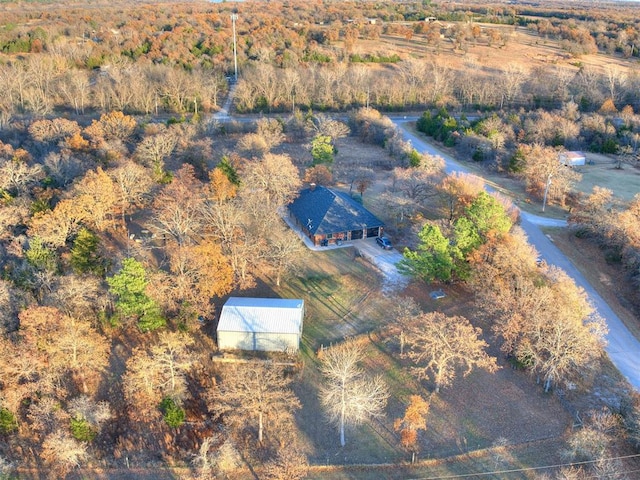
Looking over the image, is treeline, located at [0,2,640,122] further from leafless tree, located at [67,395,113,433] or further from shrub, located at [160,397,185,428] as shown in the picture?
shrub, located at [160,397,185,428]

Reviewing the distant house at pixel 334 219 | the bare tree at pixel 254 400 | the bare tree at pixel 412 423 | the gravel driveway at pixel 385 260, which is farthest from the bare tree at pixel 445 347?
the distant house at pixel 334 219

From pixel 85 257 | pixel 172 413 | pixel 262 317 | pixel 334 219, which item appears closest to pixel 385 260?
pixel 334 219

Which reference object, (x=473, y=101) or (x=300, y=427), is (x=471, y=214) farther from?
(x=473, y=101)

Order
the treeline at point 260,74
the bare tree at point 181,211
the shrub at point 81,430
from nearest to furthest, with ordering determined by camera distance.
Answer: the shrub at point 81,430
the bare tree at point 181,211
the treeline at point 260,74

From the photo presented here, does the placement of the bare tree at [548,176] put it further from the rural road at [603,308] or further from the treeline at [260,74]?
the treeline at [260,74]

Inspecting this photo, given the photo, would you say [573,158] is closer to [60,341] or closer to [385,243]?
[385,243]

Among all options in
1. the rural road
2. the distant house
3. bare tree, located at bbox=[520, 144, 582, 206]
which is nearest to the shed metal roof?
the distant house

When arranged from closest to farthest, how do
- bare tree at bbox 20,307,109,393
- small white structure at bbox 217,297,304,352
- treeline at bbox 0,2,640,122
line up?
bare tree at bbox 20,307,109,393
small white structure at bbox 217,297,304,352
treeline at bbox 0,2,640,122
